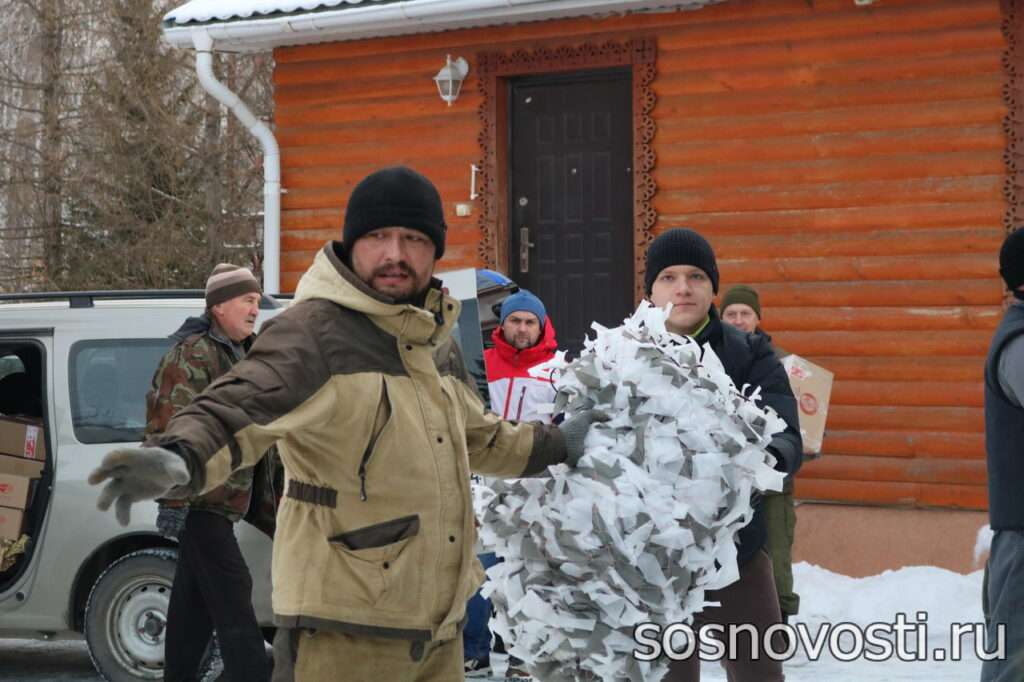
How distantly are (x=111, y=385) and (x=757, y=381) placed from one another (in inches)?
149

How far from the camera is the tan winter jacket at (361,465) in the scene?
3068 millimetres

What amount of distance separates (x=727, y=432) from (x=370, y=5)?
7028 millimetres

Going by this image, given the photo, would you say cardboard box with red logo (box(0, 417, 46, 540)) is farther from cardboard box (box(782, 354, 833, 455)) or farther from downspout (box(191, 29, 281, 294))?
downspout (box(191, 29, 281, 294))

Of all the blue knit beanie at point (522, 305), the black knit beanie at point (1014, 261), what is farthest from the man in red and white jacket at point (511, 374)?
the black knit beanie at point (1014, 261)

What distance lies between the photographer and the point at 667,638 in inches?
150

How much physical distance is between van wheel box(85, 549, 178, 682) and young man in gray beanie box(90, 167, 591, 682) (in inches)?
145

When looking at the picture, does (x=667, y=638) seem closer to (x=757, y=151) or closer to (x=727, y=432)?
(x=727, y=432)

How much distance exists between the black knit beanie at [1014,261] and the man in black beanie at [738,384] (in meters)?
0.83

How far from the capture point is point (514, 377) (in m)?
7.14

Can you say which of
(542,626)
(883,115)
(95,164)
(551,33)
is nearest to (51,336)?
(542,626)

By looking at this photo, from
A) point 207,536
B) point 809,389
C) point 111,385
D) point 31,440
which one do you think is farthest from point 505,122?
point 207,536

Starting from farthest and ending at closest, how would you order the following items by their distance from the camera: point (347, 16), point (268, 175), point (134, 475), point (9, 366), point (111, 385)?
1. point (268, 175)
2. point (347, 16)
3. point (9, 366)
4. point (111, 385)
5. point (134, 475)

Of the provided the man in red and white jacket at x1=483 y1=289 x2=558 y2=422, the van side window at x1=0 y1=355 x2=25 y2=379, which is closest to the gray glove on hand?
the man in red and white jacket at x1=483 y1=289 x2=558 y2=422

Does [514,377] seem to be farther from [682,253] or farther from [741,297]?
[682,253]
